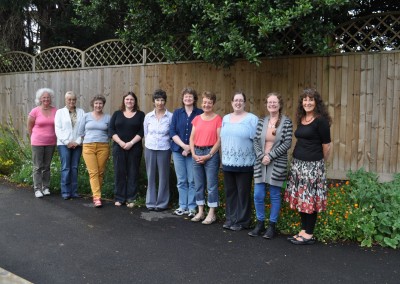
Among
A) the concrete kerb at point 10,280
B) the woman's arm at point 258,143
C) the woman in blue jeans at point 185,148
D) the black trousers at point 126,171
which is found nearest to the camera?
the concrete kerb at point 10,280

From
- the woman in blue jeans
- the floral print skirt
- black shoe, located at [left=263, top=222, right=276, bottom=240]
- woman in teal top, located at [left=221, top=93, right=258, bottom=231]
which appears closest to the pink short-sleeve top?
the woman in blue jeans

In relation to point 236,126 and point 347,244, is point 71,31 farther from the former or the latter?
point 347,244

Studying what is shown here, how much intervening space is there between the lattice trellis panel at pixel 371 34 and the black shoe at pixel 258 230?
3111 mm

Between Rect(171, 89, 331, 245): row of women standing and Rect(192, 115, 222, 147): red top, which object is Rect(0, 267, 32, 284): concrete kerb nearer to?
Rect(171, 89, 331, 245): row of women standing

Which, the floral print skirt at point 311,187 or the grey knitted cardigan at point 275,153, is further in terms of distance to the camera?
the grey knitted cardigan at point 275,153

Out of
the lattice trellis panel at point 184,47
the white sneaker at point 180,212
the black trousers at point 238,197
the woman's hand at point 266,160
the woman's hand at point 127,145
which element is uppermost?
the lattice trellis panel at point 184,47

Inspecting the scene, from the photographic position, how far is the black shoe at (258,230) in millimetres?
4915

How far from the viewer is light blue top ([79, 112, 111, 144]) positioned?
6.29 meters

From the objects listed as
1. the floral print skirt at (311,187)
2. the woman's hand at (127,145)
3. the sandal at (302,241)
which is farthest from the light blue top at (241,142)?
the woman's hand at (127,145)

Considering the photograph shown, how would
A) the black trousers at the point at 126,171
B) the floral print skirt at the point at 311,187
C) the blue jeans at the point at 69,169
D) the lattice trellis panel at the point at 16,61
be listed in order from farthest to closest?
1. the lattice trellis panel at the point at 16,61
2. the blue jeans at the point at 69,169
3. the black trousers at the point at 126,171
4. the floral print skirt at the point at 311,187

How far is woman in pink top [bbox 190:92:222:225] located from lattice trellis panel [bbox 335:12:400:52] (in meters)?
2.45

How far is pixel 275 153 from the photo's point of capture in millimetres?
4676

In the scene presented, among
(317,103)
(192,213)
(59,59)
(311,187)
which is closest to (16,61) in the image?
(59,59)

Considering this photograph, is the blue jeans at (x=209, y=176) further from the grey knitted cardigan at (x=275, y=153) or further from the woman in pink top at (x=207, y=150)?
the grey knitted cardigan at (x=275, y=153)
